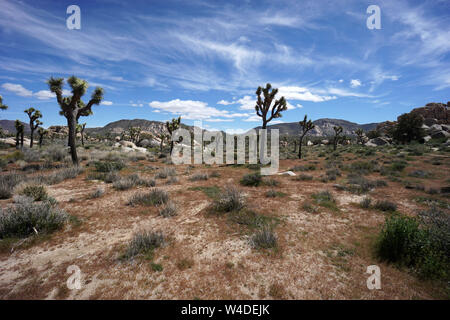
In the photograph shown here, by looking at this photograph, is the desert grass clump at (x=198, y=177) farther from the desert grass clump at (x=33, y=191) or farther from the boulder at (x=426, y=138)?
the boulder at (x=426, y=138)

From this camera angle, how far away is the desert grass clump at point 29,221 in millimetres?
4566

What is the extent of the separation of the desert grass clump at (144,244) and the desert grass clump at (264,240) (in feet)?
7.72

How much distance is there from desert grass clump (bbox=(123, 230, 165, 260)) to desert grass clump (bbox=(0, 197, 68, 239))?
2.70m

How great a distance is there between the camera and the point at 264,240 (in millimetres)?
4539

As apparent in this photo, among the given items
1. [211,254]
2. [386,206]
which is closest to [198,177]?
[211,254]

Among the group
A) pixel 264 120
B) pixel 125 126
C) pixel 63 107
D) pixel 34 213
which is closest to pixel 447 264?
pixel 34 213

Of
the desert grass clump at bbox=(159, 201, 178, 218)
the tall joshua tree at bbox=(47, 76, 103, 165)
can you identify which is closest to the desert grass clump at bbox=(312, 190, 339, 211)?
the desert grass clump at bbox=(159, 201, 178, 218)

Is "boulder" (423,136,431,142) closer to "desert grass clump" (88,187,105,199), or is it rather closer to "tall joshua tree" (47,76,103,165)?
"desert grass clump" (88,187,105,199)

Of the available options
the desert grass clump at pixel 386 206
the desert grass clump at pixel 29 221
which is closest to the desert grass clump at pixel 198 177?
the desert grass clump at pixel 29 221

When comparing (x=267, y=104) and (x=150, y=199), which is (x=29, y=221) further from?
(x=267, y=104)

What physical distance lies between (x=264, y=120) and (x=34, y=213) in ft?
63.1

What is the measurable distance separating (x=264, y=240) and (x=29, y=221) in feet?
21.0
